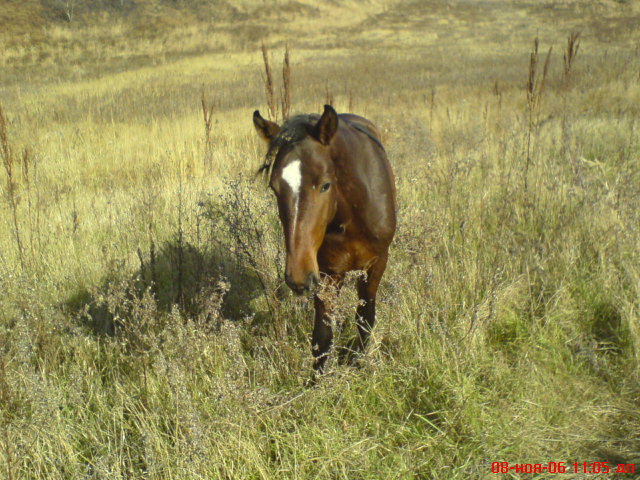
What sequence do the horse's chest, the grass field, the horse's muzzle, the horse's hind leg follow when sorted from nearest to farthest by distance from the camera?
the horse's muzzle
the grass field
the horse's chest
the horse's hind leg

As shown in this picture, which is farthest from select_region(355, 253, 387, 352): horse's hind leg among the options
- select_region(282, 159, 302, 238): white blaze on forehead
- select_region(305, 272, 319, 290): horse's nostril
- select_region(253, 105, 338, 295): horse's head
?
select_region(282, 159, 302, 238): white blaze on forehead

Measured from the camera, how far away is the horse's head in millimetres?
1819

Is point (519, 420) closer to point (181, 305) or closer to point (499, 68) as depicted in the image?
point (181, 305)

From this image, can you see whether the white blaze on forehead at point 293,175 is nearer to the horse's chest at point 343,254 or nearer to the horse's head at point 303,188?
the horse's head at point 303,188

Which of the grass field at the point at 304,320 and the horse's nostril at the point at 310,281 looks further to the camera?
the grass field at the point at 304,320

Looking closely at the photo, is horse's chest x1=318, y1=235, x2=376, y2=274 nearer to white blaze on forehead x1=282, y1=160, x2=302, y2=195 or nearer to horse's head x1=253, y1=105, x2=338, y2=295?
horse's head x1=253, y1=105, x2=338, y2=295

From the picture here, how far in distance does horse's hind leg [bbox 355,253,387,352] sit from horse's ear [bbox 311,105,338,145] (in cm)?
92

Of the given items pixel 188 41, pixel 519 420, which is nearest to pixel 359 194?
pixel 519 420

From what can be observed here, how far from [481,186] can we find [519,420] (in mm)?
3303

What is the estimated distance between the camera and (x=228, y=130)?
8.73 metres

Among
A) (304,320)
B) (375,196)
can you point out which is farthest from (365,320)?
(375,196)
